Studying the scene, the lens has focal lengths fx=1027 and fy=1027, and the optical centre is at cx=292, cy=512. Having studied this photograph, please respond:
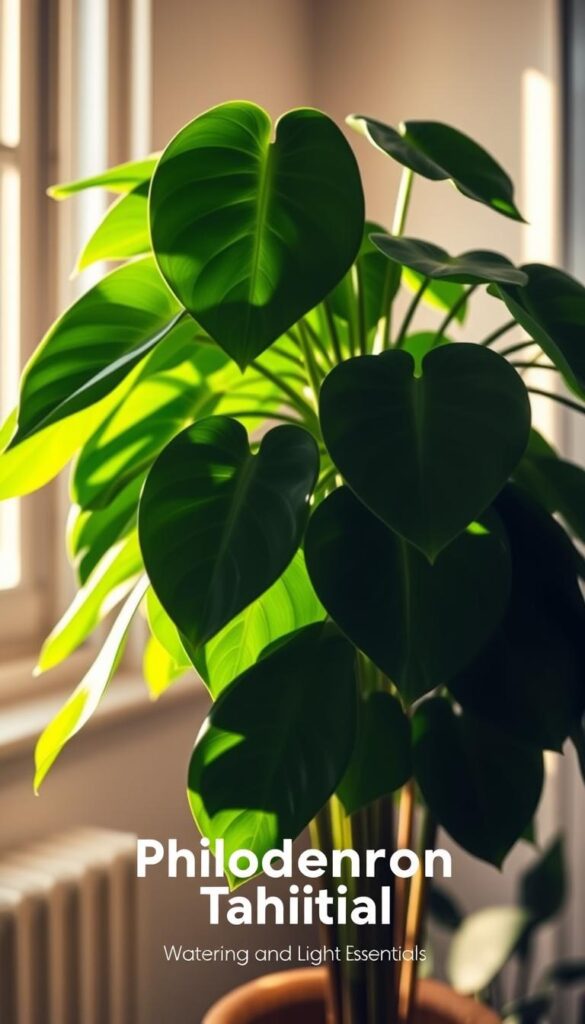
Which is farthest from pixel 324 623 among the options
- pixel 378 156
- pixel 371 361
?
pixel 378 156

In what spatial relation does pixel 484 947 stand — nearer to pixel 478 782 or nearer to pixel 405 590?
pixel 478 782

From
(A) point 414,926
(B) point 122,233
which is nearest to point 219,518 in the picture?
(B) point 122,233

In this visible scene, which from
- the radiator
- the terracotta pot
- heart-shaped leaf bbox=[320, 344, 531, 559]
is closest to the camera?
heart-shaped leaf bbox=[320, 344, 531, 559]

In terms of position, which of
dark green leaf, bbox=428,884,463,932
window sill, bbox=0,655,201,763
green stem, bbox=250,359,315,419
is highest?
green stem, bbox=250,359,315,419

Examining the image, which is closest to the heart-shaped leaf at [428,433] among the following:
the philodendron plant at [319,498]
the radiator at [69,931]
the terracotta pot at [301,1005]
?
the philodendron plant at [319,498]

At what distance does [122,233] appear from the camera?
0.91m

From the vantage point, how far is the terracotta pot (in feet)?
3.26

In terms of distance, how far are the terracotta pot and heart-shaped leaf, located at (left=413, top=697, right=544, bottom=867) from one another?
0.29 metres

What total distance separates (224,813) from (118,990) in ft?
2.10

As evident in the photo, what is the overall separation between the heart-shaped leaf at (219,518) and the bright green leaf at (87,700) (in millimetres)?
148

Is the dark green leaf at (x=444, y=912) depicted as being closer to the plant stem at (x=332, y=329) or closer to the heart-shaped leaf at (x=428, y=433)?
the plant stem at (x=332, y=329)

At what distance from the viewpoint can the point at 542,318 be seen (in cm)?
73

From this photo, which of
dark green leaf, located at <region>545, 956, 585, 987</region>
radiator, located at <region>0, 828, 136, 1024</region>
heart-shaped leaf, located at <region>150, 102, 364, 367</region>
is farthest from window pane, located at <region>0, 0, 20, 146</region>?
dark green leaf, located at <region>545, 956, 585, 987</region>

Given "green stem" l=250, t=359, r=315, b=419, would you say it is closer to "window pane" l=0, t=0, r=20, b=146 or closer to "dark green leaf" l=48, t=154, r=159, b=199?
"dark green leaf" l=48, t=154, r=159, b=199
